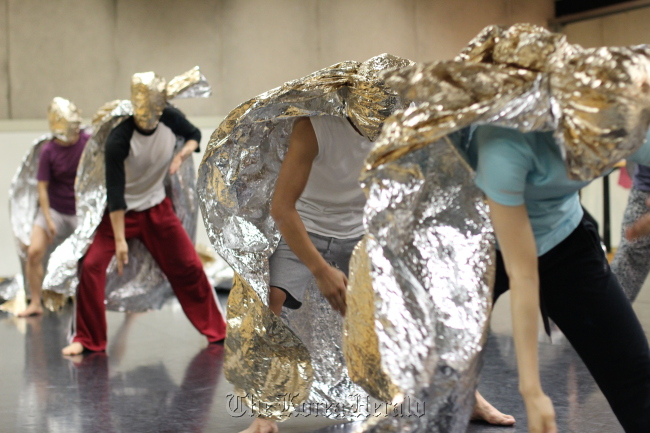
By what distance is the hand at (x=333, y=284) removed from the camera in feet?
6.81

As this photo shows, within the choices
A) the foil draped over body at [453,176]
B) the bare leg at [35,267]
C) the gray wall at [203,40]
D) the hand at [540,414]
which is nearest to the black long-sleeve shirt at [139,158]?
the bare leg at [35,267]

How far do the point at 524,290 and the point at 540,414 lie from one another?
0.74 ft

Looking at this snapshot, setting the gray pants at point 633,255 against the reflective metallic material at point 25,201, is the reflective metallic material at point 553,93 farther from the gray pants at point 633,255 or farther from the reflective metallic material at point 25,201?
the reflective metallic material at point 25,201

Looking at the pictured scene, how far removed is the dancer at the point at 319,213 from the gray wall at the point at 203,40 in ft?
18.7

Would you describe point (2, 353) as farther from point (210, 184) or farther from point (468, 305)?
point (468, 305)

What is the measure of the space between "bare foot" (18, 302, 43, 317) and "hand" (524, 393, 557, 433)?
14.4 ft

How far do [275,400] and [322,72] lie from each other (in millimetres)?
981

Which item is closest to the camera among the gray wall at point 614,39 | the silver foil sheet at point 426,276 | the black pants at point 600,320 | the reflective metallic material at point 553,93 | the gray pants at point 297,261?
the reflective metallic material at point 553,93

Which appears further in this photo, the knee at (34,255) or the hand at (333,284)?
the knee at (34,255)

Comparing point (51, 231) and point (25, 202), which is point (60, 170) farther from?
point (25, 202)

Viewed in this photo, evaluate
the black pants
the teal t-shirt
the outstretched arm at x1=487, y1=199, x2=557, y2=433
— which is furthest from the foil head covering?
the outstretched arm at x1=487, y1=199, x2=557, y2=433

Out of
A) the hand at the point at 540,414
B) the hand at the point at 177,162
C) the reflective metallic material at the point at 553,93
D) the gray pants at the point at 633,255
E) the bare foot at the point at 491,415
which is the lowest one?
the bare foot at the point at 491,415

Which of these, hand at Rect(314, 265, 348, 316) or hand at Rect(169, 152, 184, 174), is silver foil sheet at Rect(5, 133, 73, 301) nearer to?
hand at Rect(169, 152, 184, 174)

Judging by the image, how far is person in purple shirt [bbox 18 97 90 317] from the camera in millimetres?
4922
